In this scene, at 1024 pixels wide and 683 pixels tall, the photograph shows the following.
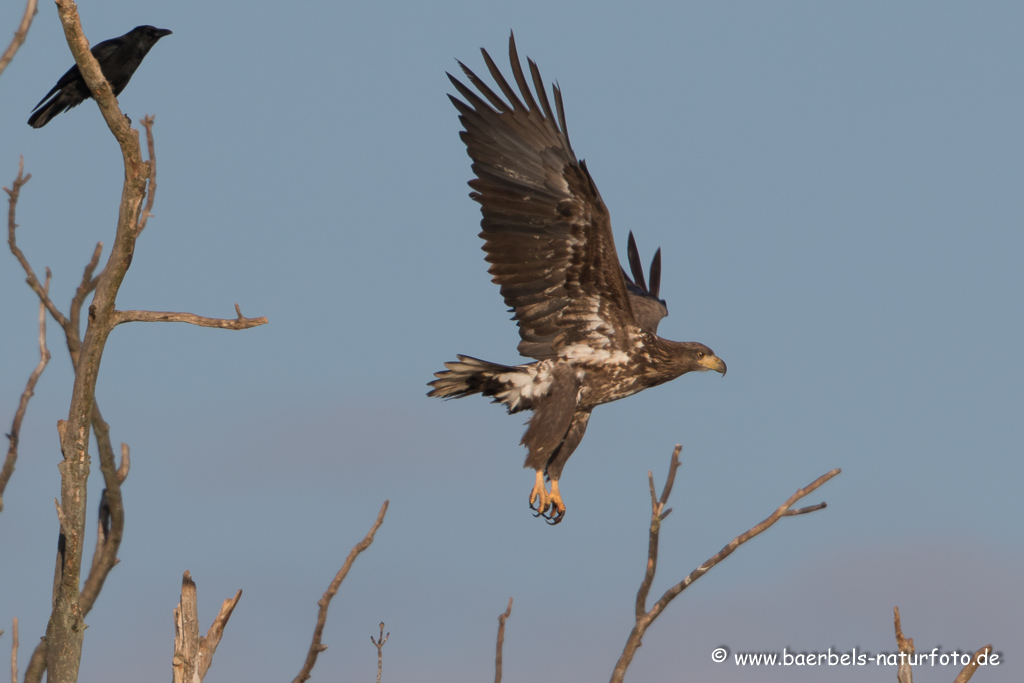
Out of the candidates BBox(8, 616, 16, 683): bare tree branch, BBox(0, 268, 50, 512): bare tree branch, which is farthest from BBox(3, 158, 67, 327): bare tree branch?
BBox(8, 616, 16, 683): bare tree branch

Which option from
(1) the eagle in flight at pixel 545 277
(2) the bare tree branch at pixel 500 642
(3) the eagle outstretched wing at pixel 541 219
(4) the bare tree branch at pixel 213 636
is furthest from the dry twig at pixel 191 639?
(3) the eagle outstretched wing at pixel 541 219

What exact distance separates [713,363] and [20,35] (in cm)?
586

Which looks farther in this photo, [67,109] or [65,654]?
[67,109]

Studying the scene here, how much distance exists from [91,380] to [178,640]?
124 cm

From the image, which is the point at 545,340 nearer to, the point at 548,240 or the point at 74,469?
the point at 548,240

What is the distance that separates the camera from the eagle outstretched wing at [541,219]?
8586 millimetres

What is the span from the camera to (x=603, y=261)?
8.67 meters

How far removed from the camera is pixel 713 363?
382 inches

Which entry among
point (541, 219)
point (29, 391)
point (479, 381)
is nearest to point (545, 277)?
point (541, 219)

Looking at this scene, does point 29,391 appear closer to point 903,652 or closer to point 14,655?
point 14,655

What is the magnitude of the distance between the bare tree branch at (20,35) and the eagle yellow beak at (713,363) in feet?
18.7

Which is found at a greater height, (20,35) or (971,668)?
(20,35)

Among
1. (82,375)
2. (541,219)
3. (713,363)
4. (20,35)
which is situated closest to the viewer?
(82,375)

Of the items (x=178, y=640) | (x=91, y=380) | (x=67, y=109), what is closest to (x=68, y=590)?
(x=178, y=640)
